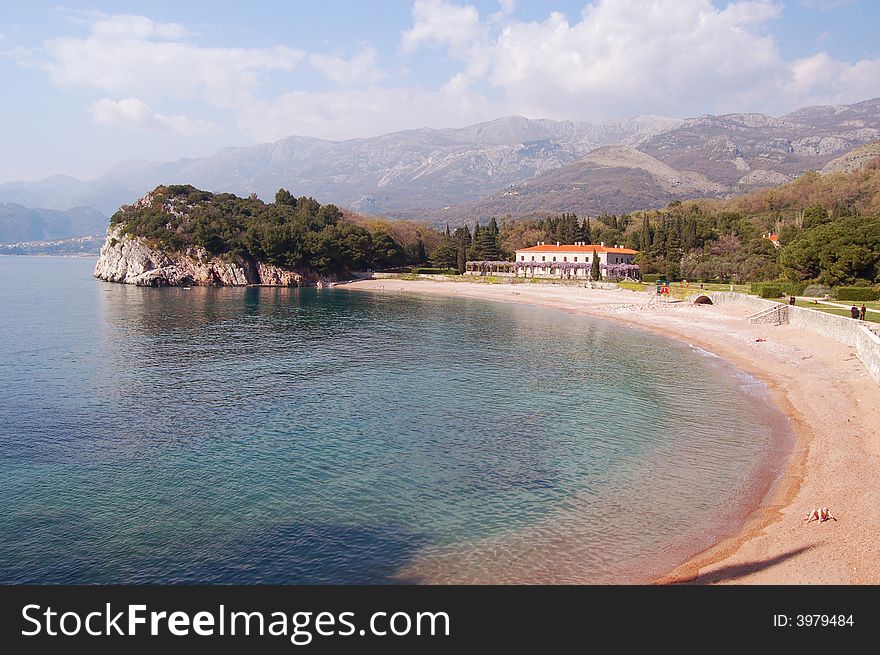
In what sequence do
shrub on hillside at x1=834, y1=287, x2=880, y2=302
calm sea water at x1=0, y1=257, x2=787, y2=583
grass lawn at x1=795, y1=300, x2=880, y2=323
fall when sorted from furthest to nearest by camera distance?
shrub on hillside at x1=834, y1=287, x2=880, y2=302 < grass lawn at x1=795, y1=300, x2=880, y2=323 < calm sea water at x1=0, y1=257, x2=787, y2=583

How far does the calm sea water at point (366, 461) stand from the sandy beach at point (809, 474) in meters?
0.77

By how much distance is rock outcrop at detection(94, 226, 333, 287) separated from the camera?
10321 centimetres

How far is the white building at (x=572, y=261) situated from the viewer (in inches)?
4109

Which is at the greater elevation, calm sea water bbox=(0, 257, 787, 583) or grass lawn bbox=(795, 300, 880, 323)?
grass lawn bbox=(795, 300, 880, 323)

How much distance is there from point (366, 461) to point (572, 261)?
320ft

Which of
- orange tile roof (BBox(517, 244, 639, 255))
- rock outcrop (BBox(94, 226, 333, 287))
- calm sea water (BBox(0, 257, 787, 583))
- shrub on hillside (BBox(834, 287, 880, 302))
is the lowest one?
calm sea water (BBox(0, 257, 787, 583))

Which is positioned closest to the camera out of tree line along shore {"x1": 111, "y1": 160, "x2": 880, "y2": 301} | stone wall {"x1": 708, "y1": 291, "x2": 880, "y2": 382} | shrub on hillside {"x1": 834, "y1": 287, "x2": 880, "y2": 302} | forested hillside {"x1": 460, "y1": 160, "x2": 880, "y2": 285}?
stone wall {"x1": 708, "y1": 291, "x2": 880, "y2": 382}

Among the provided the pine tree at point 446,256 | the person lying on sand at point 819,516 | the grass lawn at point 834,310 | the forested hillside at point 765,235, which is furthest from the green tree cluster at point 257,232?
the person lying on sand at point 819,516

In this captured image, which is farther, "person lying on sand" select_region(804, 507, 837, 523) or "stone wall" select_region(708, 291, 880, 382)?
"stone wall" select_region(708, 291, 880, 382)

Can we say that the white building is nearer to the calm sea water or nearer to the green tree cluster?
the green tree cluster

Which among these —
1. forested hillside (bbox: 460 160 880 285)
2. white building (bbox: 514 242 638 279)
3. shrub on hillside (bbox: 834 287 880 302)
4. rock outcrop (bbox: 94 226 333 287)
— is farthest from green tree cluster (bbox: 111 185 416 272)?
shrub on hillside (bbox: 834 287 880 302)

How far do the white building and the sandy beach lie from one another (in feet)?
191

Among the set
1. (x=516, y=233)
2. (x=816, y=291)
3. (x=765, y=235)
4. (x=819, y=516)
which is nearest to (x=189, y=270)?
(x=516, y=233)

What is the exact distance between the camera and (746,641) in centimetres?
864
